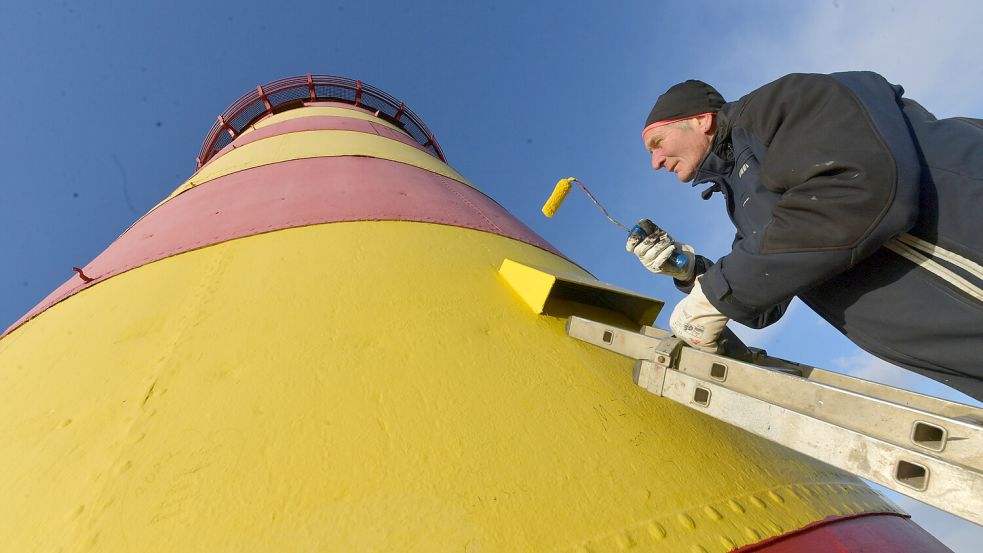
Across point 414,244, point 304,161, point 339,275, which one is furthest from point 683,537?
point 304,161

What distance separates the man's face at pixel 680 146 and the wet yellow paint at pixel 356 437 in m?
0.89

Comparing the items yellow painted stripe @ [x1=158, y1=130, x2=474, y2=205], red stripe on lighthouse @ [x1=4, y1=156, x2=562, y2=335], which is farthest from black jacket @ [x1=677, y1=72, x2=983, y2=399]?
yellow painted stripe @ [x1=158, y1=130, x2=474, y2=205]

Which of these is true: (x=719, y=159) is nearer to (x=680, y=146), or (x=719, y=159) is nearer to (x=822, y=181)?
(x=680, y=146)

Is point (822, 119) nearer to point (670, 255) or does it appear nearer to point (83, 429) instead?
point (670, 255)

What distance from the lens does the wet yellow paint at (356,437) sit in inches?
46.2

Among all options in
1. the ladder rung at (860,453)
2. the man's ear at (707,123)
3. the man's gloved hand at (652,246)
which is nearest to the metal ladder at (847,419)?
the ladder rung at (860,453)

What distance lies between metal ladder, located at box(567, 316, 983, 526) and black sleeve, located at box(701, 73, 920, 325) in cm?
28

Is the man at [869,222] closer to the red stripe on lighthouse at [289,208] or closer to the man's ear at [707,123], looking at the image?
the man's ear at [707,123]

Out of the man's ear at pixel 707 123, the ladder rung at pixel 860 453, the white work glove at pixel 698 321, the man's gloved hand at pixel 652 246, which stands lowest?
the ladder rung at pixel 860 453

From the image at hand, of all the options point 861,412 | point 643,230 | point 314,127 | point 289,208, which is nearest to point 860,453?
point 861,412

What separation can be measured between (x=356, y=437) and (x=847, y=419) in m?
1.30

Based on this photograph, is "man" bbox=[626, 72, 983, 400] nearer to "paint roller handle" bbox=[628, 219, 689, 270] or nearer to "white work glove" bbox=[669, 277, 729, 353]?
"white work glove" bbox=[669, 277, 729, 353]

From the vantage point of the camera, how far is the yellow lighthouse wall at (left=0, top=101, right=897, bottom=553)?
3.85 feet

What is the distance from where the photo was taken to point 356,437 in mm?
1371
